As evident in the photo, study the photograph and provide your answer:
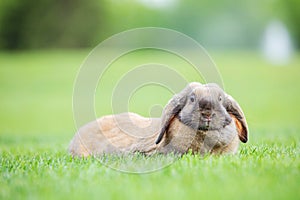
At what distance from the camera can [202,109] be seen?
15.1 feet

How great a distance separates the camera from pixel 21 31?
4206 centimetres

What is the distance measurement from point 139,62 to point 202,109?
27.0 m

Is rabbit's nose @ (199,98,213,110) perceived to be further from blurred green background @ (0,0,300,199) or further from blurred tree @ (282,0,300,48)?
blurred tree @ (282,0,300,48)

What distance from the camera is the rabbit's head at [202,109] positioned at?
4.62 meters

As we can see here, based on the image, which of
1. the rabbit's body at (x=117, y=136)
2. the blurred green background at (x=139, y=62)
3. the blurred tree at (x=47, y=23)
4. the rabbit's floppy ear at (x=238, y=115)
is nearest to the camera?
the blurred green background at (x=139, y=62)

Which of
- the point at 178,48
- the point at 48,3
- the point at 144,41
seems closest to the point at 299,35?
the point at 144,41

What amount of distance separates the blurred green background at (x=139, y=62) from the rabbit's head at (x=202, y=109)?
1.33 feet

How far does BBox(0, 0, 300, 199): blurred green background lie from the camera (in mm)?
4262

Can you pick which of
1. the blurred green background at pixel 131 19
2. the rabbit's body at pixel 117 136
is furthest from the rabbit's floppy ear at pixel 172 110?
the blurred green background at pixel 131 19

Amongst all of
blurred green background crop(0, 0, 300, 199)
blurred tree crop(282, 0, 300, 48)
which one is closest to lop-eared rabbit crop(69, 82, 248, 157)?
blurred green background crop(0, 0, 300, 199)

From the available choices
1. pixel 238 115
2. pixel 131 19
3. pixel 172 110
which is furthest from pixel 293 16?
pixel 172 110

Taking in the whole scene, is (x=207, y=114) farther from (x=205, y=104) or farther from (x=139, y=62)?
(x=139, y=62)

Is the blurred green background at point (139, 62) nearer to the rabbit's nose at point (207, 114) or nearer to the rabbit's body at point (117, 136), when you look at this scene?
the rabbit's nose at point (207, 114)

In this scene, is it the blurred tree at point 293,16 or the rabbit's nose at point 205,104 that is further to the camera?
the blurred tree at point 293,16
